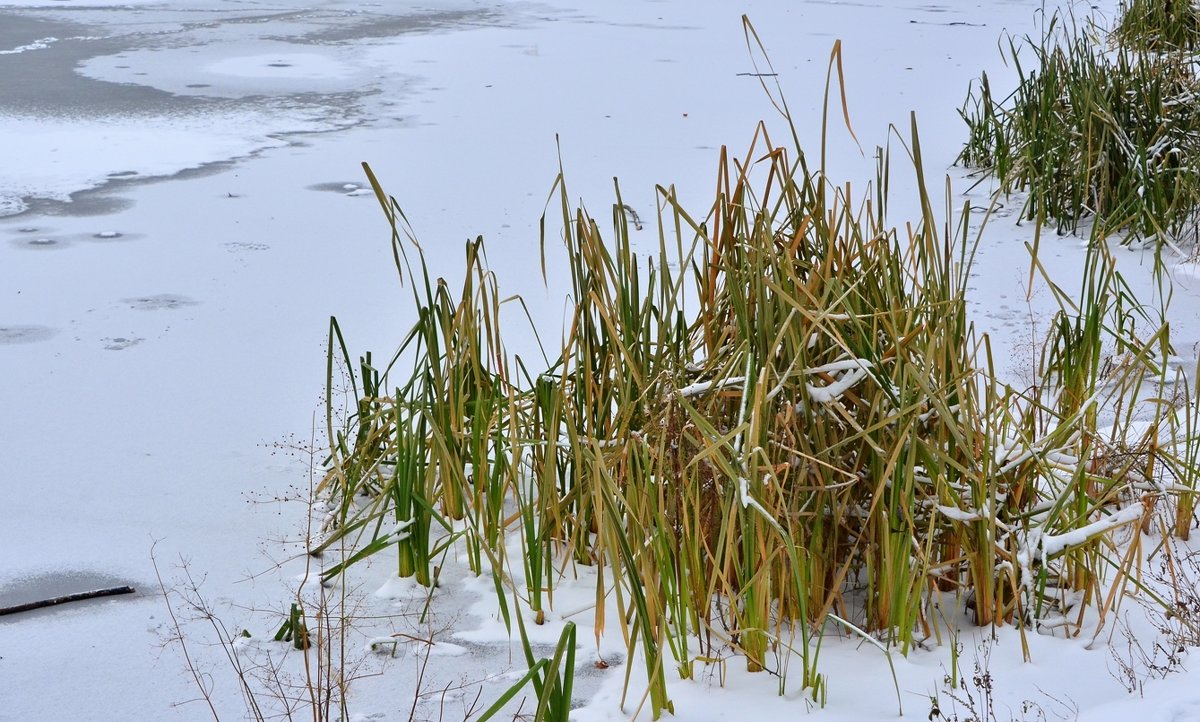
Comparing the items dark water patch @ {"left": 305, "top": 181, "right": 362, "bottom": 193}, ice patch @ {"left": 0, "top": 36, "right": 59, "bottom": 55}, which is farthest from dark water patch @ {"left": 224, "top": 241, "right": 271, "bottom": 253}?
ice patch @ {"left": 0, "top": 36, "right": 59, "bottom": 55}

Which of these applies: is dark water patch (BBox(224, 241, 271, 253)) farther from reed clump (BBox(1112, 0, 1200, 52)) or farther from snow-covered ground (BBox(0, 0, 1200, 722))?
reed clump (BBox(1112, 0, 1200, 52))

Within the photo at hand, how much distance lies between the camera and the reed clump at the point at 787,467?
50.9 inches

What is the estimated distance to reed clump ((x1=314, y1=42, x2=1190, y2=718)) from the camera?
129 cm

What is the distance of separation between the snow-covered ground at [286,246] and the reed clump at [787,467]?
0.07 m

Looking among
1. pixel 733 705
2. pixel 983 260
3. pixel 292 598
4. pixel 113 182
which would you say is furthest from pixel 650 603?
pixel 113 182

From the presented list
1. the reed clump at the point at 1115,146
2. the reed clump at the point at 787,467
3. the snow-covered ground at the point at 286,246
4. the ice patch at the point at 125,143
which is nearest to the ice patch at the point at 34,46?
the snow-covered ground at the point at 286,246

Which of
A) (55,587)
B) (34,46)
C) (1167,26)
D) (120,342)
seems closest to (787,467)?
(55,587)

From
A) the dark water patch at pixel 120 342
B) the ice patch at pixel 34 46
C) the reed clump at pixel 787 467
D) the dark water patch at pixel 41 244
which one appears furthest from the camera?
the ice patch at pixel 34 46

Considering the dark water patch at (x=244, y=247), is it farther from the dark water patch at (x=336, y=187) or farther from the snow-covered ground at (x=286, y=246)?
the dark water patch at (x=336, y=187)

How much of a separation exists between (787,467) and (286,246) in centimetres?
211

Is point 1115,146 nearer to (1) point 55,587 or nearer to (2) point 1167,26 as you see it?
(2) point 1167,26

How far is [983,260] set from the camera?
2990 mm

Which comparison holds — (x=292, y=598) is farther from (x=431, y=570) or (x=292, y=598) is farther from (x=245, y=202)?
(x=245, y=202)

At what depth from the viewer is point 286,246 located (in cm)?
310
